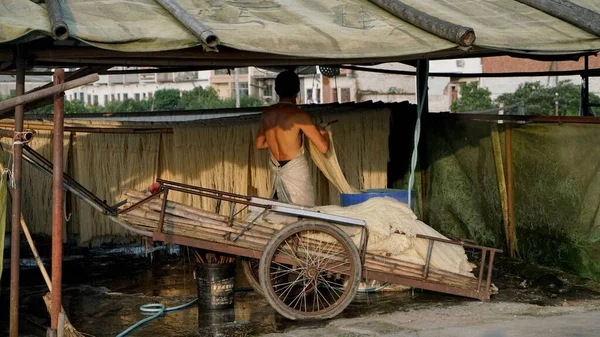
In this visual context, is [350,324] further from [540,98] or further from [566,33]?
[540,98]

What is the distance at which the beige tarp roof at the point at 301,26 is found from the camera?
6.49 m

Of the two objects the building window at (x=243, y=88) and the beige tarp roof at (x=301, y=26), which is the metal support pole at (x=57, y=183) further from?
the building window at (x=243, y=88)

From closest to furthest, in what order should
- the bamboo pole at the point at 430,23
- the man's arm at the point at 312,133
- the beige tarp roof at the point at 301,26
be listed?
1. the beige tarp roof at the point at 301,26
2. the bamboo pole at the point at 430,23
3. the man's arm at the point at 312,133

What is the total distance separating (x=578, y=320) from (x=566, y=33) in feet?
8.82

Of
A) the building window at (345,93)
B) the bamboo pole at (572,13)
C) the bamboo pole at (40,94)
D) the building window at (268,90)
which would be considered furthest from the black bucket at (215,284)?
the building window at (268,90)

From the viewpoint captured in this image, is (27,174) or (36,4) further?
(27,174)

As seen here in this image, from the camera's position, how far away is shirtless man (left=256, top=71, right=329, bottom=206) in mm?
8641

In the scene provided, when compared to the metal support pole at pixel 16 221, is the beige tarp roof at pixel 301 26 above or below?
above

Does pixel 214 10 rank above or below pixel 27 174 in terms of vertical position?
above

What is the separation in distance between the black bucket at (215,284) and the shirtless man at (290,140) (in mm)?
1064

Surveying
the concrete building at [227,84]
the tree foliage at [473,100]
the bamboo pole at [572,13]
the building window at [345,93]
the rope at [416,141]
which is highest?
the concrete building at [227,84]

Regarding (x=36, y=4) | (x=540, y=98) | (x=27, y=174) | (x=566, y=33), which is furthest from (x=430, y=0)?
(x=540, y=98)

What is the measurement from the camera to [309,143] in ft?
30.0

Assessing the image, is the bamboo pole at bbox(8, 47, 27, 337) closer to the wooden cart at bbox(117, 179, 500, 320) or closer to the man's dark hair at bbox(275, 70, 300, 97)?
the wooden cart at bbox(117, 179, 500, 320)
